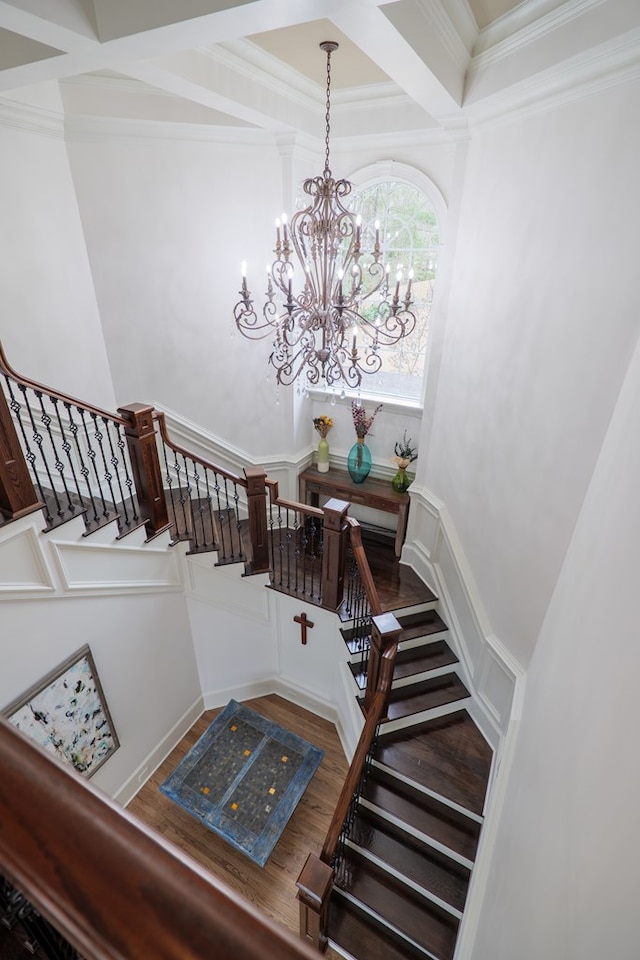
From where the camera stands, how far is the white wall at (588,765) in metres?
0.88

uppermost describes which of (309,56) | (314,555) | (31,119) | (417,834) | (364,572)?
(309,56)

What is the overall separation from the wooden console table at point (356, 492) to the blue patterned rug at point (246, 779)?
220 centimetres

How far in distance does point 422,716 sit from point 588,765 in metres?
3.02

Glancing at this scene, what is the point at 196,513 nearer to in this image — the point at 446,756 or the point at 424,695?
the point at 424,695

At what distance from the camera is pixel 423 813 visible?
339 cm

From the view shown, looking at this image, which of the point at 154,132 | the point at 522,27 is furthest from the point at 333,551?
the point at 154,132

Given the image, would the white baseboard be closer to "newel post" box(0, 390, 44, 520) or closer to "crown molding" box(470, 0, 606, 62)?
"newel post" box(0, 390, 44, 520)

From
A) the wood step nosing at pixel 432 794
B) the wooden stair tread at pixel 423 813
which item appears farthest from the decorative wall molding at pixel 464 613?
the wooden stair tread at pixel 423 813

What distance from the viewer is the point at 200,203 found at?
4.23 metres

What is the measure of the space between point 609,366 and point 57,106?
14.6 ft

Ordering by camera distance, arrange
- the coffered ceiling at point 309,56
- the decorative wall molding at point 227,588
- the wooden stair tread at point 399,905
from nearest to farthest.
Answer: the coffered ceiling at point 309,56, the wooden stair tread at point 399,905, the decorative wall molding at point 227,588

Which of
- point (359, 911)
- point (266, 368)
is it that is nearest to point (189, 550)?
point (266, 368)

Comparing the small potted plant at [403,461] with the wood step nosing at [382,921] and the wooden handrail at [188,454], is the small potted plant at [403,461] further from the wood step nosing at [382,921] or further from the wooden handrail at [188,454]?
the wood step nosing at [382,921]

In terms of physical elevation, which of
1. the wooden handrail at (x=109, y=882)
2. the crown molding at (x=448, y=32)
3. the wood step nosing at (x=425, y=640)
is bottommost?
the wood step nosing at (x=425, y=640)
